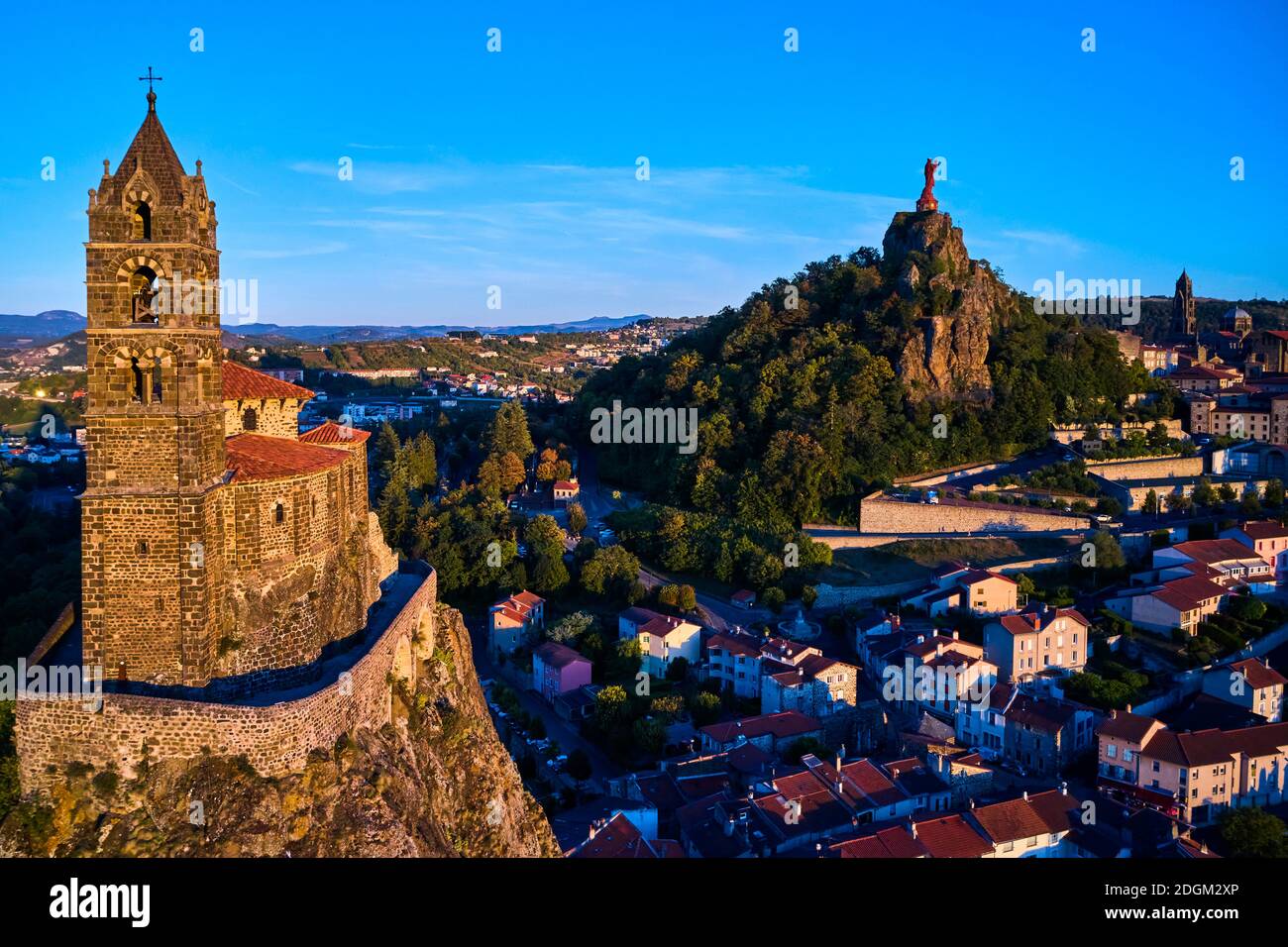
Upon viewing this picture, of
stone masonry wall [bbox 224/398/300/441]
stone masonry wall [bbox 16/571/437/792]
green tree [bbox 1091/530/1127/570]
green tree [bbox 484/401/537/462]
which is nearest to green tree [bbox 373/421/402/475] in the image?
green tree [bbox 484/401/537/462]

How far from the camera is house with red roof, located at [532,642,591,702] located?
2756 cm

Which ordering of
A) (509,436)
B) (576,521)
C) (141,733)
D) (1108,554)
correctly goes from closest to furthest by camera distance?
(141,733)
(1108,554)
(576,521)
(509,436)

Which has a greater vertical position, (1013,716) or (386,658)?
(386,658)

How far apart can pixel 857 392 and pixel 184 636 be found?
33781 mm

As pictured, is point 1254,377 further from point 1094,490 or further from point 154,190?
point 154,190

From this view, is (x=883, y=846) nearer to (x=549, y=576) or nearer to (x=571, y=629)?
(x=571, y=629)

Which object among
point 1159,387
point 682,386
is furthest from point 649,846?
point 1159,387

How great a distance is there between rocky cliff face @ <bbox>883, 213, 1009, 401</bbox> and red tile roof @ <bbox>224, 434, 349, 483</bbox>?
33.1 meters

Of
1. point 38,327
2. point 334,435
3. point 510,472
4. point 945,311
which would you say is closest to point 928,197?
point 945,311

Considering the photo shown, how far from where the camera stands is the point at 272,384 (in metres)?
13.6

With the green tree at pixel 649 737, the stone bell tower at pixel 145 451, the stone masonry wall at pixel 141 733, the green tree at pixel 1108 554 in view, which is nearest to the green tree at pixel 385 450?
the green tree at pixel 649 737

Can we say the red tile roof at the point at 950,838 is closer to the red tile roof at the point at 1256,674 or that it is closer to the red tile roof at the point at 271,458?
the red tile roof at the point at 1256,674

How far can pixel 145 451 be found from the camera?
1048cm

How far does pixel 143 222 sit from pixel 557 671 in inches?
743
